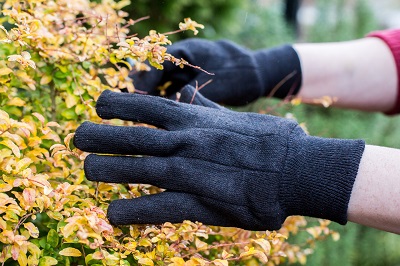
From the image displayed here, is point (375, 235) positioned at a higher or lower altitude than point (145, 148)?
lower

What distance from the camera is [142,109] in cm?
130

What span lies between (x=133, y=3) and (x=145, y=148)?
1.83 meters

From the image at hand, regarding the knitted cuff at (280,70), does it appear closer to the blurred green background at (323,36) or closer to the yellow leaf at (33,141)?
the blurred green background at (323,36)

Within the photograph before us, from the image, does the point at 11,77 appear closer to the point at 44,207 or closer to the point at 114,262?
the point at 44,207

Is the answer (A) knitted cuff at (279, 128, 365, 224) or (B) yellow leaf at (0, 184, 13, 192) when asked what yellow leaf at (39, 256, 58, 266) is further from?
(A) knitted cuff at (279, 128, 365, 224)

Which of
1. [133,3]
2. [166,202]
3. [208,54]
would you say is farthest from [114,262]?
[133,3]

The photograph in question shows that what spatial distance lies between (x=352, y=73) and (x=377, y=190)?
3.78ft

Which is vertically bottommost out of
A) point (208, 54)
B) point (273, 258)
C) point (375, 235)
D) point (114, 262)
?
point (375, 235)

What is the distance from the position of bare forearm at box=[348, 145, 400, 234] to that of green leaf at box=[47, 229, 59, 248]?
68 centimetres

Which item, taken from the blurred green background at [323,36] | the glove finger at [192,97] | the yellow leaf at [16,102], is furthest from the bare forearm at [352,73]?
the yellow leaf at [16,102]

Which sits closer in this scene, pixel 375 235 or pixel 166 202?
pixel 166 202

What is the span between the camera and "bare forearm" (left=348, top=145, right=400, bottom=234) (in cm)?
128

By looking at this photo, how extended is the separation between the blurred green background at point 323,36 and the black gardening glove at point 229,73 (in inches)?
25.4

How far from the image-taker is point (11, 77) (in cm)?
139
